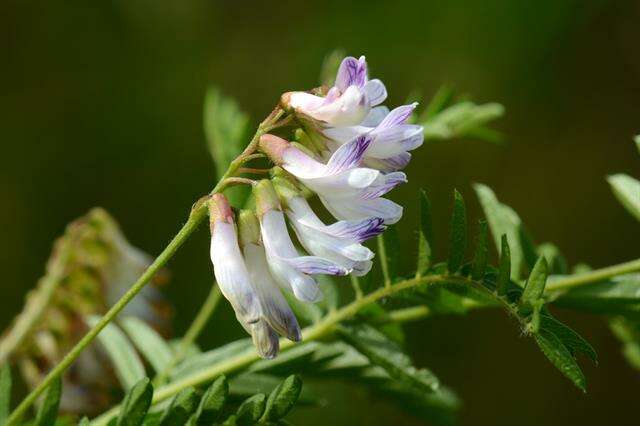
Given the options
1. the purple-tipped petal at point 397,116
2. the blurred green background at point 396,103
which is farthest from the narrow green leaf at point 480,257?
the blurred green background at point 396,103

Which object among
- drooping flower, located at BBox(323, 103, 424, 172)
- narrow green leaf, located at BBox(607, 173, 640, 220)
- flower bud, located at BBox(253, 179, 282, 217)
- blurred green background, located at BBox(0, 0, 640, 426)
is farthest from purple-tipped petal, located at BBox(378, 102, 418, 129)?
blurred green background, located at BBox(0, 0, 640, 426)

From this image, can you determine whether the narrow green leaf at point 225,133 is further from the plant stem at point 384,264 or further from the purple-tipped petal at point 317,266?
the purple-tipped petal at point 317,266

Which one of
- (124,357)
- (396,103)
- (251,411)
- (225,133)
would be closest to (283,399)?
(251,411)

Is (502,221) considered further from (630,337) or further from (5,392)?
(5,392)

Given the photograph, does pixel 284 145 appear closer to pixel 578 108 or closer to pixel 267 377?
pixel 267 377

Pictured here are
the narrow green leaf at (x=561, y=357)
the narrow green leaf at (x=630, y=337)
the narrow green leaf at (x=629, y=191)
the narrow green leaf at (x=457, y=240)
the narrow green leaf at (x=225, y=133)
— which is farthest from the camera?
the narrow green leaf at (x=225, y=133)

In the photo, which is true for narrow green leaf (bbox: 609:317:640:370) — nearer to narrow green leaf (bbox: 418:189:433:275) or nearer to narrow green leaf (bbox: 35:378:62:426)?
narrow green leaf (bbox: 418:189:433:275)
